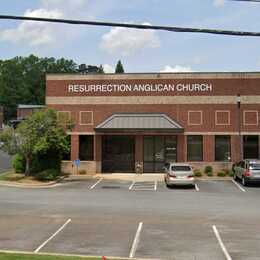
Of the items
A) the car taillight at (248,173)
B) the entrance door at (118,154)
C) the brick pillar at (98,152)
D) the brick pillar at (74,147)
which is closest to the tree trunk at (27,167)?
the brick pillar at (74,147)

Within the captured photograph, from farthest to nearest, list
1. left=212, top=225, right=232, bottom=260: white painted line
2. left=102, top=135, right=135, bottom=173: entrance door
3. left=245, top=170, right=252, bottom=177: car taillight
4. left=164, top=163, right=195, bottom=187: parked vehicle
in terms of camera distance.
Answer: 1. left=102, top=135, right=135, bottom=173: entrance door
2. left=245, top=170, right=252, bottom=177: car taillight
3. left=164, top=163, right=195, bottom=187: parked vehicle
4. left=212, top=225, right=232, bottom=260: white painted line

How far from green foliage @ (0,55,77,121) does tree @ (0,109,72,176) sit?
123669mm

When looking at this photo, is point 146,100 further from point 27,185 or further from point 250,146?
point 27,185

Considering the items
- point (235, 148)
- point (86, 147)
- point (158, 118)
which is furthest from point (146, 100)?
point (235, 148)

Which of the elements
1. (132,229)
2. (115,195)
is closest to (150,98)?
(115,195)

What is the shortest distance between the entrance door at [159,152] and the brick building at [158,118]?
0.25ft

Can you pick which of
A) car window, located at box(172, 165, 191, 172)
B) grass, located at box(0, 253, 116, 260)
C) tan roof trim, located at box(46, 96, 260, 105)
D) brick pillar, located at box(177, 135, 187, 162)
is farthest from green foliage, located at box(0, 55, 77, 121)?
grass, located at box(0, 253, 116, 260)

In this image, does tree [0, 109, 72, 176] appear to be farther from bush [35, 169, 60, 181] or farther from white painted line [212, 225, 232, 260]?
white painted line [212, 225, 232, 260]

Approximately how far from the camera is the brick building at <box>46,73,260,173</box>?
42.1 metres

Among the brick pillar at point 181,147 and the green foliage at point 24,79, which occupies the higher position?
the green foliage at point 24,79

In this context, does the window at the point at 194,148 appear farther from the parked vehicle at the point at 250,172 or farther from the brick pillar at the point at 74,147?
the brick pillar at the point at 74,147

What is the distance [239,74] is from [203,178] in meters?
8.59

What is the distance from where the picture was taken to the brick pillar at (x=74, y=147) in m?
42.9

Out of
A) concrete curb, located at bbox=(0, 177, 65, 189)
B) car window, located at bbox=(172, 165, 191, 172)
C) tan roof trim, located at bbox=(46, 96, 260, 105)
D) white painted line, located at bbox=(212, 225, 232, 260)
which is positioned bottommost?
white painted line, located at bbox=(212, 225, 232, 260)
